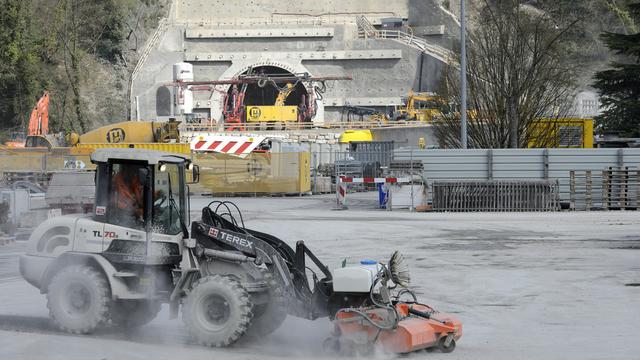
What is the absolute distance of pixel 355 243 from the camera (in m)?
22.4

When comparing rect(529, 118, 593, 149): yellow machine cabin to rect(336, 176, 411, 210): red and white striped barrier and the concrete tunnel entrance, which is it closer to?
rect(336, 176, 411, 210): red and white striped barrier

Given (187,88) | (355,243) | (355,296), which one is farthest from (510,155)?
(187,88)

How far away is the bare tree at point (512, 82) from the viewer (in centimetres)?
3538

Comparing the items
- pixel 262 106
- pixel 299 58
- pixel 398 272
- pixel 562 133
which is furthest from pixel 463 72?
pixel 299 58

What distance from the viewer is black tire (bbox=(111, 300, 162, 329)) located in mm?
11305

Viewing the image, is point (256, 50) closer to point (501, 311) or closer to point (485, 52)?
point (485, 52)

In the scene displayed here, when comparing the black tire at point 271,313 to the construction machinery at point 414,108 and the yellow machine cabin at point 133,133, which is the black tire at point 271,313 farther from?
the construction machinery at point 414,108

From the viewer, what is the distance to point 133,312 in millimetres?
11570

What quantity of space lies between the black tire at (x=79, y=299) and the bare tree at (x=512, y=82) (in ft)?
86.1

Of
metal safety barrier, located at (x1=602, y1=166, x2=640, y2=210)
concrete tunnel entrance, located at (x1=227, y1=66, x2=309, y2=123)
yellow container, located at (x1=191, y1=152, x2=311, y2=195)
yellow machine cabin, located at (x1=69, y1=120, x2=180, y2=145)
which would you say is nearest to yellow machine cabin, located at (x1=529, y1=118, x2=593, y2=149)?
metal safety barrier, located at (x1=602, y1=166, x2=640, y2=210)

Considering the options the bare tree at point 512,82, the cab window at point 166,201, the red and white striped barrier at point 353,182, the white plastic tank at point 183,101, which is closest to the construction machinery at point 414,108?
the white plastic tank at point 183,101

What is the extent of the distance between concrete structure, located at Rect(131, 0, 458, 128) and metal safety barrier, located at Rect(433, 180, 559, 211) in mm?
43190

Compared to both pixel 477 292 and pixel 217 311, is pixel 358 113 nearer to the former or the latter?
pixel 477 292

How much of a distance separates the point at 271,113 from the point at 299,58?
592 centimetres
